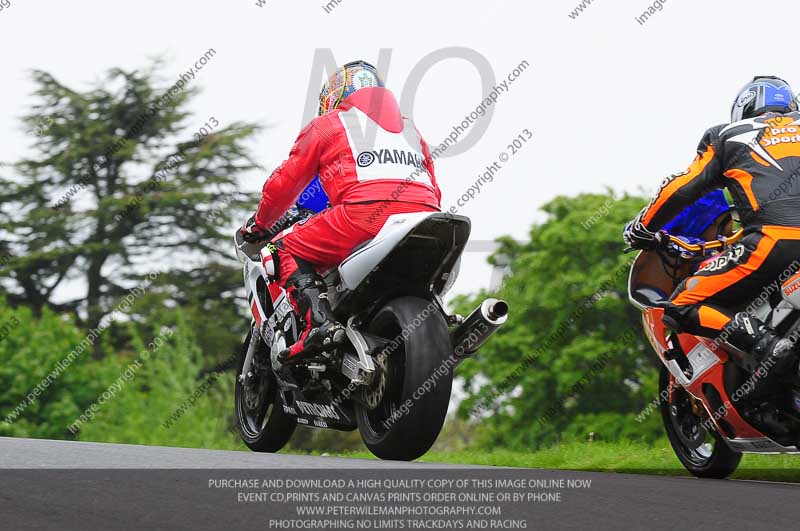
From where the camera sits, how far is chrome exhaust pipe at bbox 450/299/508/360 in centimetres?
615

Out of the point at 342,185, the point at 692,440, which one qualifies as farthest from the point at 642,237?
the point at 342,185

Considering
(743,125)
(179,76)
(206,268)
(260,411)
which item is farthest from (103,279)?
(743,125)

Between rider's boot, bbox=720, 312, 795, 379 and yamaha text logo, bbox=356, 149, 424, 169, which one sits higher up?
rider's boot, bbox=720, 312, 795, 379

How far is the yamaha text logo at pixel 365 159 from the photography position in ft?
21.0

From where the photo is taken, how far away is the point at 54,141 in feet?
121

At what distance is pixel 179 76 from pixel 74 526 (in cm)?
3595

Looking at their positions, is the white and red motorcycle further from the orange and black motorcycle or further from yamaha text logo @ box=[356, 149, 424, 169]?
the orange and black motorcycle

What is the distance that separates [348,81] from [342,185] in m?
0.80

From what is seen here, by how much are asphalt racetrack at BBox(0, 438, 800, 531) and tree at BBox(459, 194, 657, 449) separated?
2680cm

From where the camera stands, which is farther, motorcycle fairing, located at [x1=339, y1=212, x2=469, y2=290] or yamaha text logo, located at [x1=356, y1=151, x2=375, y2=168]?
yamaha text logo, located at [x1=356, y1=151, x2=375, y2=168]

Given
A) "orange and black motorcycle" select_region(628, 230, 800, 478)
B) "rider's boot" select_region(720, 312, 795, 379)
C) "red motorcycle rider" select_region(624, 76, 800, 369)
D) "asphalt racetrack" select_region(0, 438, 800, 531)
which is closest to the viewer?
"asphalt racetrack" select_region(0, 438, 800, 531)

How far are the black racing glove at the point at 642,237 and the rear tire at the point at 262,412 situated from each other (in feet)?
7.90

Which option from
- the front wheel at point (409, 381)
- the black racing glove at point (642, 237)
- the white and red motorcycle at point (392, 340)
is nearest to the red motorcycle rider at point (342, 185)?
the white and red motorcycle at point (392, 340)

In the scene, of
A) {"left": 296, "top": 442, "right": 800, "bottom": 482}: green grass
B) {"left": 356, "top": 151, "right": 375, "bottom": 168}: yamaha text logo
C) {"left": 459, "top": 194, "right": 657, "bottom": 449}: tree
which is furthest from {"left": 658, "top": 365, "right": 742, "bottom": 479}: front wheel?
{"left": 459, "top": 194, "right": 657, "bottom": 449}: tree
